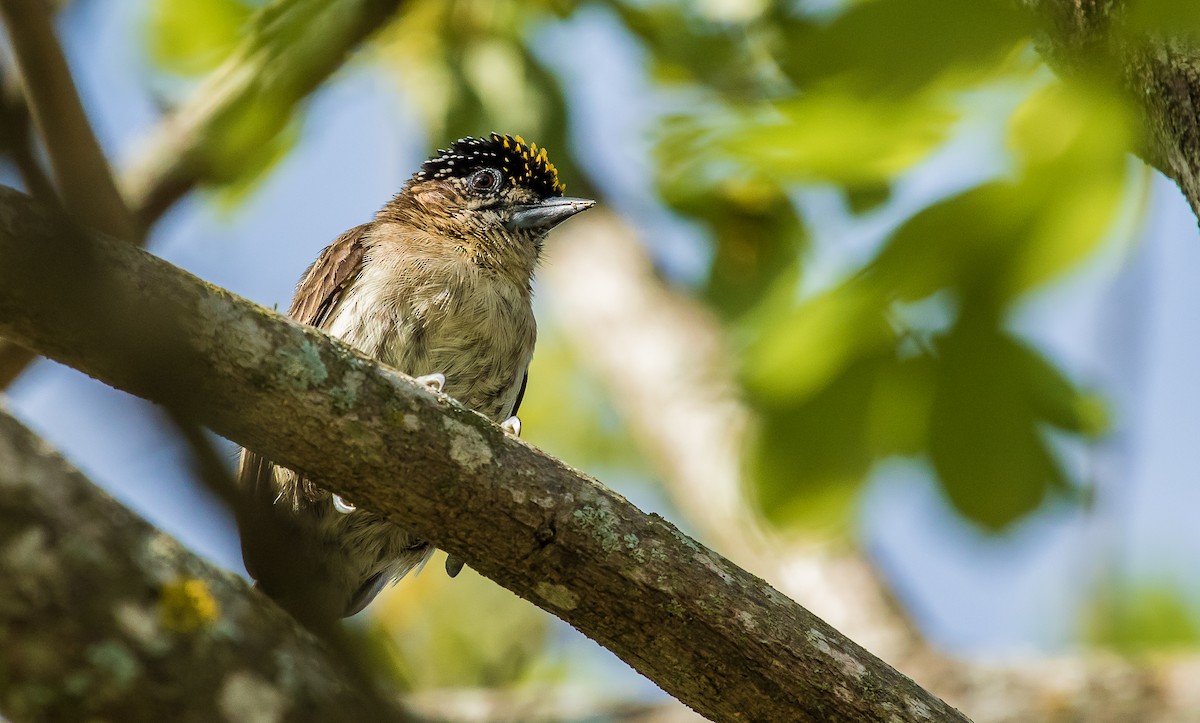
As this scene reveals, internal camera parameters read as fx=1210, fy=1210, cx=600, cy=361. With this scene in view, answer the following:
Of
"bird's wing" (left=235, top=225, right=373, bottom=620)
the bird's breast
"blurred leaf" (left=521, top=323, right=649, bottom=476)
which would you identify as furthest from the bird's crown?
"blurred leaf" (left=521, top=323, right=649, bottom=476)

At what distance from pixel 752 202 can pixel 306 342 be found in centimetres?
254

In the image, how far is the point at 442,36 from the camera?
16.7 feet

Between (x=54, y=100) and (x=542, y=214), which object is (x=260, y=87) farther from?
(x=542, y=214)

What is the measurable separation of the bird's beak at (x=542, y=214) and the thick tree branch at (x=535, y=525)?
259cm

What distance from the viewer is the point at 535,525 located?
9.06ft

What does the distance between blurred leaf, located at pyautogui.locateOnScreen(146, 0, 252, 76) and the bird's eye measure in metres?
1.31

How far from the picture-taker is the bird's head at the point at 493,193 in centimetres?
525

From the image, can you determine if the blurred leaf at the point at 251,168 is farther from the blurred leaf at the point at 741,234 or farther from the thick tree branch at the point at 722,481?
the thick tree branch at the point at 722,481

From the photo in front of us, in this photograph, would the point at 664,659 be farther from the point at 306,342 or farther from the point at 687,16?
the point at 687,16

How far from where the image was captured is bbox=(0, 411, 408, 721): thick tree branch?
3.34 m

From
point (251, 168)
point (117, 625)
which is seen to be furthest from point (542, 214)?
point (117, 625)

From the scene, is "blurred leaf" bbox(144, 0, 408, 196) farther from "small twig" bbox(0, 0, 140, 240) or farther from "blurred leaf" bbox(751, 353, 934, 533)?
"blurred leaf" bbox(751, 353, 934, 533)

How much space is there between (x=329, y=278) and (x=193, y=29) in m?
1.04

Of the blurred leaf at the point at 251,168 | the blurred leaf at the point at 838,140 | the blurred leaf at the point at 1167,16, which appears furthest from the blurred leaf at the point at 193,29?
the blurred leaf at the point at 1167,16
